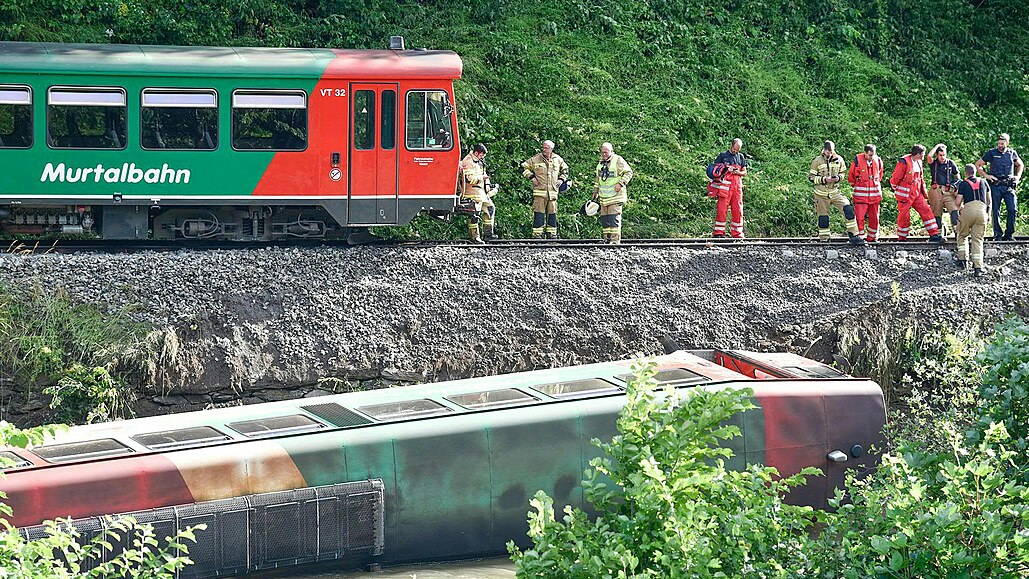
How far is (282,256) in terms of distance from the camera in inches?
631

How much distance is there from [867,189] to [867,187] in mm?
34

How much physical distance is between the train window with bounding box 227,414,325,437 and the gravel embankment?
→ 10.4 feet

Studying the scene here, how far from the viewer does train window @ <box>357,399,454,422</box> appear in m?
11.6

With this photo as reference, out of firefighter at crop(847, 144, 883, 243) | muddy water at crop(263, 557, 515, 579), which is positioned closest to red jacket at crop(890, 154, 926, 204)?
firefighter at crop(847, 144, 883, 243)

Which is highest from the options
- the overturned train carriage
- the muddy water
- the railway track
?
the railway track

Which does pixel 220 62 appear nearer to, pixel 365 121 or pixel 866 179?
pixel 365 121

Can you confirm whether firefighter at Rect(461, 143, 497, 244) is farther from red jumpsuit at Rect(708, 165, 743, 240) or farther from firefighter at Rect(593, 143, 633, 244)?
red jumpsuit at Rect(708, 165, 743, 240)

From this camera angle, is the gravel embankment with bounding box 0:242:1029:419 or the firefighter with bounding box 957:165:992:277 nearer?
the gravel embankment with bounding box 0:242:1029:419

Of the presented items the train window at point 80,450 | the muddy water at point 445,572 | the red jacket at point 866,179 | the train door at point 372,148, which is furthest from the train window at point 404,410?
the red jacket at point 866,179

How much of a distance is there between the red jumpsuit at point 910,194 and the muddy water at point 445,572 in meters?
10.2

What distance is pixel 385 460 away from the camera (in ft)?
36.9

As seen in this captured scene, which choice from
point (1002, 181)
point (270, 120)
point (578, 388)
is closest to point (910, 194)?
point (1002, 181)

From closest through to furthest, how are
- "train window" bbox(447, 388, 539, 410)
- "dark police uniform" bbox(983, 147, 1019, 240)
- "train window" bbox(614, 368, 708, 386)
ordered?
"train window" bbox(447, 388, 539, 410) → "train window" bbox(614, 368, 708, 386) → "dark police uniform" bbox(983, 147, 1019, 240)

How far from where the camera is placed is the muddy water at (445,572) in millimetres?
11250
